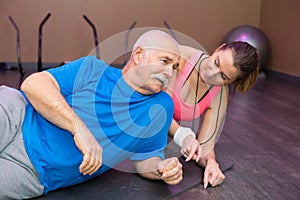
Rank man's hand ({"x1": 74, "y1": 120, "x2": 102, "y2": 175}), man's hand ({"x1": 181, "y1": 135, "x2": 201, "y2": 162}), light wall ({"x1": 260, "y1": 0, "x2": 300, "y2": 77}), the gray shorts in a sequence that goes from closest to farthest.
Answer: man's hand ({"x1": 74, "y1": 120, "x2": 102, "y2": 175}) < the gray shorts < man's hand ({"x1": 181, "y1": 135, "x2": 201, "y2": 162}) < light wall ({"x1": 260, "y1": 0, "x2": 300, "y2": 77})

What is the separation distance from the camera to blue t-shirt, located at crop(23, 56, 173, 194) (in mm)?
1081

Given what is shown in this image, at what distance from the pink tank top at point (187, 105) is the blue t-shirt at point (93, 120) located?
9.8 inches

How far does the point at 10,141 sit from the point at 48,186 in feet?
0.62

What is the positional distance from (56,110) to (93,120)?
0.56 feet

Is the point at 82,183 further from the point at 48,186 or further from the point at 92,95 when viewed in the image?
the point at 92,95

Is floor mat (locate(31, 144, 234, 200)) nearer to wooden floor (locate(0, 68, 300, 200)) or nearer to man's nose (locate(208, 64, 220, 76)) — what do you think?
wooden floor (locate(0, 68, 300, 200))

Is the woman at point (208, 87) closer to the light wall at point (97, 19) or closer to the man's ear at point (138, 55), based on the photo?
the man's ear at point (138, 55)

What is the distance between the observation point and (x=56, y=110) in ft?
3.16

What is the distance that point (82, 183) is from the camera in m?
1.25

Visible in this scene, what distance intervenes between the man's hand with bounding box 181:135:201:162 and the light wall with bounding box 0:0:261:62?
12.4 ft

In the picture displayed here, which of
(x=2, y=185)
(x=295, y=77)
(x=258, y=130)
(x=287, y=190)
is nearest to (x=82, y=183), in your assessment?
(x=2, y=185)

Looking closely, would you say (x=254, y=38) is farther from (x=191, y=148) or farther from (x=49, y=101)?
(x=49, y=101)

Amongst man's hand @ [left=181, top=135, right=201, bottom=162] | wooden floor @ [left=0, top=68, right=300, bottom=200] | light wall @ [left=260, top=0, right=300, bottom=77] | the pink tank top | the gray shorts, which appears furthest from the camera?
light wall @ [left=260, top=0, right=300, bottom=77]

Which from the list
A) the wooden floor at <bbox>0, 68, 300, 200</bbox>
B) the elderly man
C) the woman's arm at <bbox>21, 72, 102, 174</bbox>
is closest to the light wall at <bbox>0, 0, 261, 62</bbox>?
the wooden floor at <bbox>0, 68, 300, 200</bbox>
